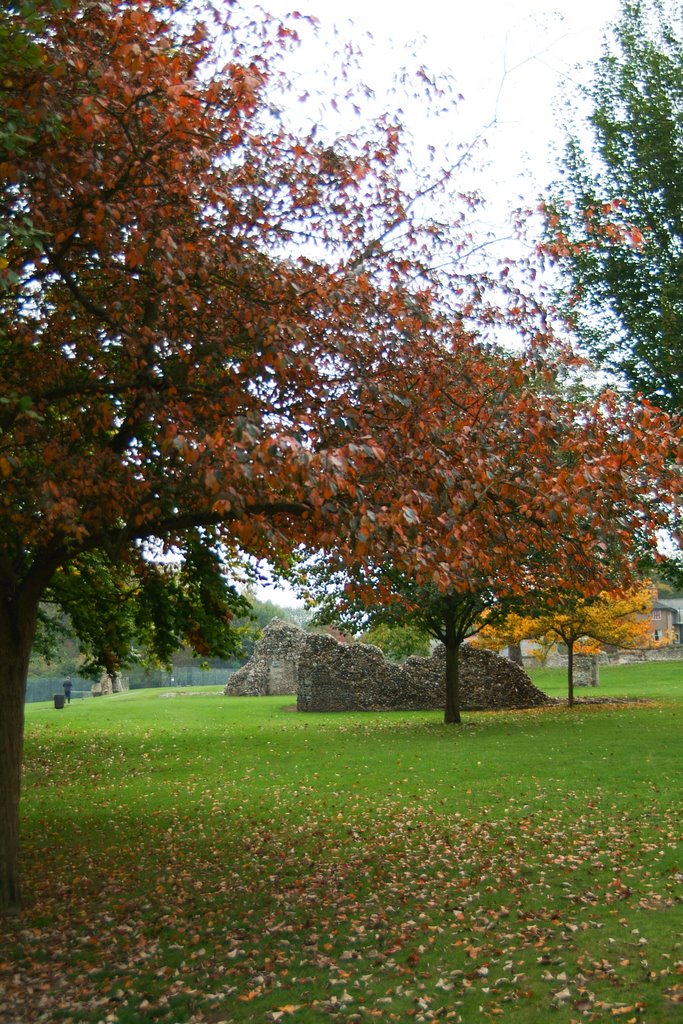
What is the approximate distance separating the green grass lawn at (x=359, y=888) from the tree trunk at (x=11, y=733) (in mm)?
496

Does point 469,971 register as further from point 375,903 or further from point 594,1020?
point 375,903

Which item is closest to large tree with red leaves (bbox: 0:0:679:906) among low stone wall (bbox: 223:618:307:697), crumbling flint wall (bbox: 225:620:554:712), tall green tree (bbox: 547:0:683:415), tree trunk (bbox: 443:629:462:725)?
tall green tree (bbox: 547:0:683:415)

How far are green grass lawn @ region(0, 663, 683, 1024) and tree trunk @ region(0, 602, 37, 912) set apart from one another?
496 millimetres

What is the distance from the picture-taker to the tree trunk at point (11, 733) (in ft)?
33.0

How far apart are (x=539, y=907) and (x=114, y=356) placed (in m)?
7.30

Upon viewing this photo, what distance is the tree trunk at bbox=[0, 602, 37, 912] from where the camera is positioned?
1007 cm

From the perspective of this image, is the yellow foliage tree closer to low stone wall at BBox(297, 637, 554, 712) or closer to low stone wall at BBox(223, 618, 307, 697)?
low stone wall at BBox(297, 637, 554, 712)

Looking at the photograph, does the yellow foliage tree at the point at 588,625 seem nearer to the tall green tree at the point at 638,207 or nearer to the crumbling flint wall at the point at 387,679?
the crumbling flint wall at the point at 387,679

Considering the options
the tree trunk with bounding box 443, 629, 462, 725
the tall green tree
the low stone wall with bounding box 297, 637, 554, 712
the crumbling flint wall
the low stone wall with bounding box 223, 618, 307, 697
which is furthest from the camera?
the low stone wall with bounding box 223, 618, 307, 697

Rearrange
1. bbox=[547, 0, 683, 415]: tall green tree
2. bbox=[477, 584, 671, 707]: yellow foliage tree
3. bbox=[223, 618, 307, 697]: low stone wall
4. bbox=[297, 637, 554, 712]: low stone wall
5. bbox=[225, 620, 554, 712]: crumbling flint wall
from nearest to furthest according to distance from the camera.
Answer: bbox=[547, 0, 683, 415]: tall green tree
bbox=[477, 584, 671, 707]: yellow foliage tree
bbox=[225, 620, 554, 712]: crumbling flint wall
bbox=[297, 637, 554, 712]: low stone wall
bbox=[223, 618, 307, 697]: low stone wall

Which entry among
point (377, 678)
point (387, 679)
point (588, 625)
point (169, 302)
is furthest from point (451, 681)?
point (169, 302)

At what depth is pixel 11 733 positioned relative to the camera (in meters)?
10.2

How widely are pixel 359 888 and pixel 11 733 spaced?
4.34 metres

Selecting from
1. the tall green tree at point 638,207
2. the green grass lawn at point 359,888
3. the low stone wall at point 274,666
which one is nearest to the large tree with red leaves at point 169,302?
the green grass lawn at point 359,888
